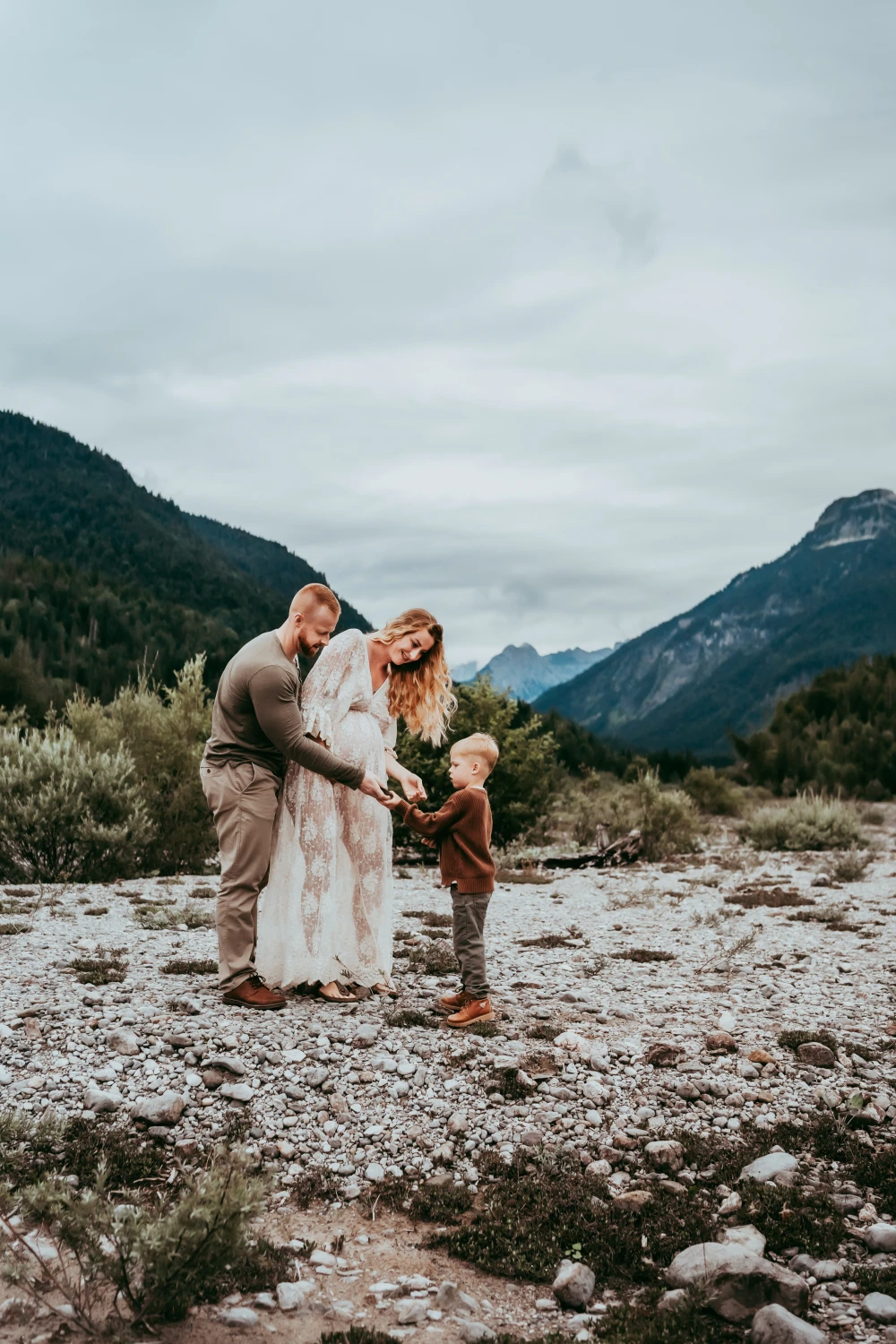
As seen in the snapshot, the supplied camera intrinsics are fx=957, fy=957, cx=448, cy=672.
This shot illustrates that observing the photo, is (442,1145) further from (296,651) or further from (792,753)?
(792,753)

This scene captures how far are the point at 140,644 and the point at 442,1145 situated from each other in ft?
261

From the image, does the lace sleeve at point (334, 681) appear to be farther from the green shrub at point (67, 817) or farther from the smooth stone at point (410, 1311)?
the green shrub at point (67, 817)

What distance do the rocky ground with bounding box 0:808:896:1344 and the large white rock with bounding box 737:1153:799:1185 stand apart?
0.18 metres

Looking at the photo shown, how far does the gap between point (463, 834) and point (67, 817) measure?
25.4 feet

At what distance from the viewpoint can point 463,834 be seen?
19.2ft

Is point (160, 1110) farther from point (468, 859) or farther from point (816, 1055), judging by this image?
point (816, 1055)

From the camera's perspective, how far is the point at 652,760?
2147 inches

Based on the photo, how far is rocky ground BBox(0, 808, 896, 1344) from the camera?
3480mm

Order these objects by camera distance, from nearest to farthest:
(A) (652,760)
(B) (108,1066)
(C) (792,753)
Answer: (B) (108,1066)
(C) (792,753)
(A) (652,760)

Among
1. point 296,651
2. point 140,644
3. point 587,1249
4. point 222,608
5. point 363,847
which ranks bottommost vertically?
point 587,1249

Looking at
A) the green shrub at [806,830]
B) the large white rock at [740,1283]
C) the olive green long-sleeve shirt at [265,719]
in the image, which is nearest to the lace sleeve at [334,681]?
the olive green long-sleeve shirt at [265,719]

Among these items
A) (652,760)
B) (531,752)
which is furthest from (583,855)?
(652,760)

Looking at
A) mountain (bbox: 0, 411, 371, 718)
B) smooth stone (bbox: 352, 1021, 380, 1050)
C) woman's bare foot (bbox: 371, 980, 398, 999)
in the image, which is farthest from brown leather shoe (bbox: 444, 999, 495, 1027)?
mountain (bbox: 0, 411, 371, 718)

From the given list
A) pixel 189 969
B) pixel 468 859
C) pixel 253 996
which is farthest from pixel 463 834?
pixel 189 969
